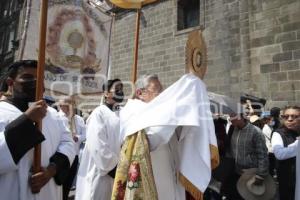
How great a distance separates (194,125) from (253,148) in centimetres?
199

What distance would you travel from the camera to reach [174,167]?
129 inches

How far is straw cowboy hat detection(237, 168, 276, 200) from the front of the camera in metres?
4.65

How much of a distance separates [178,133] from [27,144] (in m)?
1.40

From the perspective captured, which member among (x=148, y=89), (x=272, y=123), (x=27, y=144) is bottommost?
(x=27, y=144)

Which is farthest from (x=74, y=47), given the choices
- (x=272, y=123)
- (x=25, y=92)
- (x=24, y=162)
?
(x=272, y=123)

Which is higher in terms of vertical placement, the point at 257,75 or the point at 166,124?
the point at 257,75

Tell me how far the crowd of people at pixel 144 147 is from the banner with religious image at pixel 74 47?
314 mm

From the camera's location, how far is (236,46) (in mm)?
10023

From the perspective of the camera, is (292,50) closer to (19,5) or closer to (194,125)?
(194,125)

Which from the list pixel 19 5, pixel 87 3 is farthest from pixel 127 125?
pixel 19 5

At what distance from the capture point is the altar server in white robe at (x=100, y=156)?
151 inches

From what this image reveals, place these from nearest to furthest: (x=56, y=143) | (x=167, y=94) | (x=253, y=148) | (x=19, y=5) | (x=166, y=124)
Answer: (x=56, y=143) → (x=166, y=124) → (x=167, y=94) → (x=253, y=148) → (x=19, y=5)

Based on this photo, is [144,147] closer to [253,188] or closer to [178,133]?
[178,133]

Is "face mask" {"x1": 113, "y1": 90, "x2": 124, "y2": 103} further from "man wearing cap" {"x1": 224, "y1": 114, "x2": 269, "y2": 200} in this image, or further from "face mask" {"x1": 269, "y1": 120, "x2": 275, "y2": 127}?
"face mask" {"x1": 269, "y1": 120, "x2": 275, "y2": 127}
